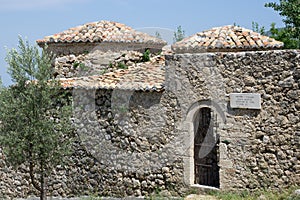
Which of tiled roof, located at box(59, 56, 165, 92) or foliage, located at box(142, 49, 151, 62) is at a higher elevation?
foliage, located at box(142, 49, 151, 62)

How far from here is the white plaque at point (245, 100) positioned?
10.5m

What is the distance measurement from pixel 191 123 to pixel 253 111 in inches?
65.5

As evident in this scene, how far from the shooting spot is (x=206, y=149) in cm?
1246

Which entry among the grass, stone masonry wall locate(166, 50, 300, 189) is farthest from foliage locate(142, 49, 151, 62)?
the grass

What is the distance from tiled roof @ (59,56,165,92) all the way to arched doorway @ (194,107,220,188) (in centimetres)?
148

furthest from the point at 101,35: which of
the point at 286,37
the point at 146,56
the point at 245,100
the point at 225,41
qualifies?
the point at 286,37

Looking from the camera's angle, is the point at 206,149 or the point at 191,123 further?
the point at 206,149

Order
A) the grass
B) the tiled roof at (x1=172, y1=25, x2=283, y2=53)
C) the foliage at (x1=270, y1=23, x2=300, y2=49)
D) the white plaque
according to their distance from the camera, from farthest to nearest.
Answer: the foliage at (x1=270, y1=23, x2=300, y2=49)
the tiled roof at (x1=172, y1=25, x2=283, y2=53)
the white plaque
the grass

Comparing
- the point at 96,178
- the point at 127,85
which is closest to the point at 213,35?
the point at 127,85

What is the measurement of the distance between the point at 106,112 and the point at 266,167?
450 centimetres

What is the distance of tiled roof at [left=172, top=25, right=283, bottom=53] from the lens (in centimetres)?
1314

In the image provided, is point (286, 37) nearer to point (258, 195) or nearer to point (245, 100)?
point (245, 100)

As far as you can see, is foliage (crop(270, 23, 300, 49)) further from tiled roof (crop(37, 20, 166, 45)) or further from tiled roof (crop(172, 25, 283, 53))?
tiled roof (crop(37, 20, 166, 45))

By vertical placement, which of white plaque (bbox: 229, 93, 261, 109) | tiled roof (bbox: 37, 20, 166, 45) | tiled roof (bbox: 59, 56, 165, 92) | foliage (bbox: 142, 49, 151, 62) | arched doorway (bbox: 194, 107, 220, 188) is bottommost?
arched doorway (bbox: 194, 107, 220, 188)
